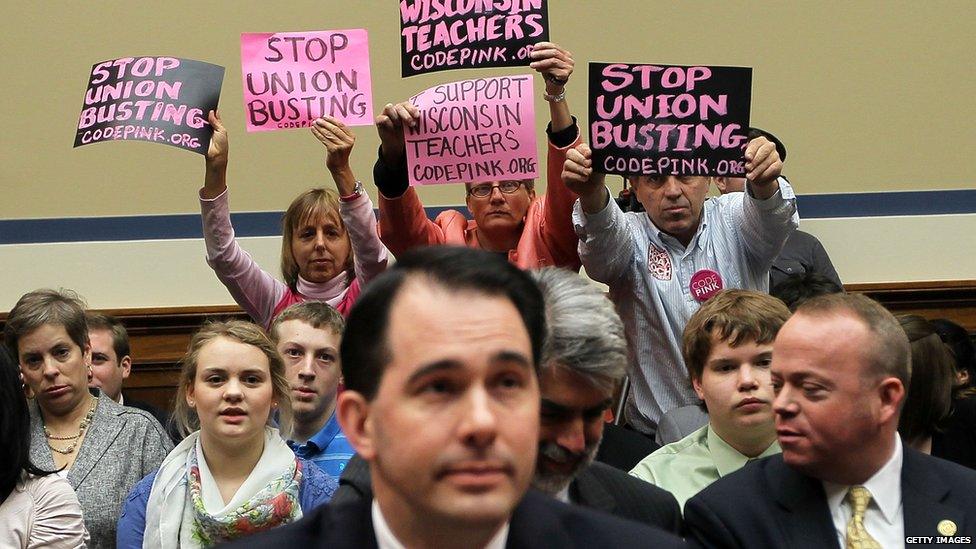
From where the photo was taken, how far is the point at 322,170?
630 cm

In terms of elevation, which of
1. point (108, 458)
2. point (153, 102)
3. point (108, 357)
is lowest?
point (108, 458)

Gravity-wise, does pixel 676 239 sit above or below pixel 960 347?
above

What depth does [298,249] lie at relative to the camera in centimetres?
452

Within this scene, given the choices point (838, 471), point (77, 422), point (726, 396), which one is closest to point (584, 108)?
point (77, 422)

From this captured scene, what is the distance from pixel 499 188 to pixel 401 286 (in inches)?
108

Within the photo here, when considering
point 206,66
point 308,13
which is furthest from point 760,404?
point 308,13

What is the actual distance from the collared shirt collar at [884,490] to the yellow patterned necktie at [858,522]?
13 mm

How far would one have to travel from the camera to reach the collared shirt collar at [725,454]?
10.2 feet

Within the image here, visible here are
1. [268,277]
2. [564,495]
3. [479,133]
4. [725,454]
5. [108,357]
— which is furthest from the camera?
[108,357]

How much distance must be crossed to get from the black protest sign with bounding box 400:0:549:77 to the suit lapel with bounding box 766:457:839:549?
2.00 metres

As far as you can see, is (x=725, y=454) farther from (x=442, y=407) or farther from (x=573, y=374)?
(x=442, y=407)

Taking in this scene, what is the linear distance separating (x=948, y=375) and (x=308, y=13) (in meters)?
3.62

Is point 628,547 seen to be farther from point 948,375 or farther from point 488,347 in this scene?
point 948,375

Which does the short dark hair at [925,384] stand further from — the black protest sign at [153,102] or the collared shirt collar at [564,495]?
the black protest sign at [153,102]
